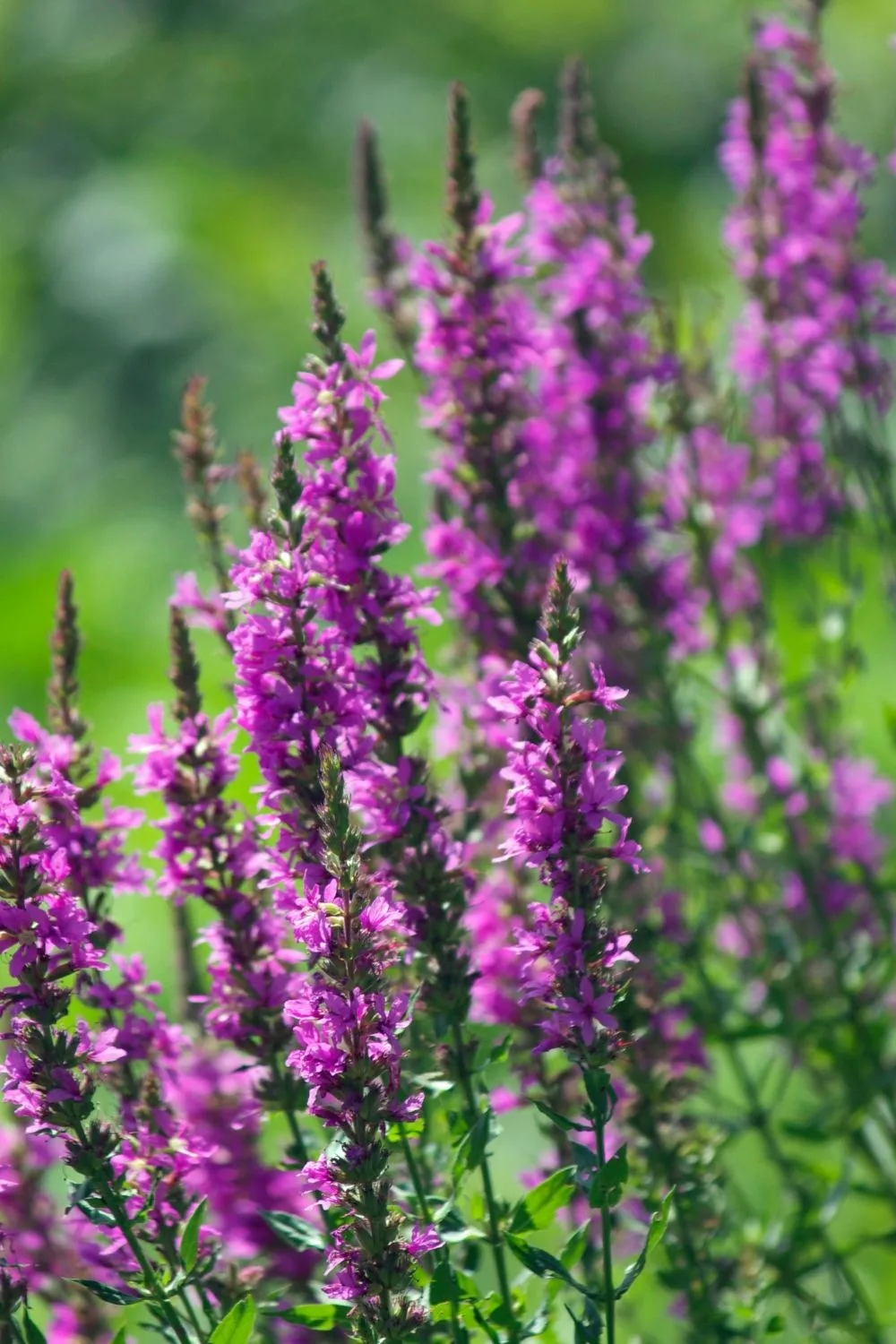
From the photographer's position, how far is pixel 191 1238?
316 centimetres

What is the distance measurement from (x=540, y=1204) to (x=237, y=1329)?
0.66m

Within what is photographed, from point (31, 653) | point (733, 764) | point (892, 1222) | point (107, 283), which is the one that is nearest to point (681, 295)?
point (733, 764)

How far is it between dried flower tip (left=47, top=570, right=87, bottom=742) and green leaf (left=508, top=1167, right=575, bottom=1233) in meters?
1.36

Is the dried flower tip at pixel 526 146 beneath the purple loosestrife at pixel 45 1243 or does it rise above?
above

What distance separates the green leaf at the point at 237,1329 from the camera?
3.03 metres

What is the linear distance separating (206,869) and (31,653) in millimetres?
7902

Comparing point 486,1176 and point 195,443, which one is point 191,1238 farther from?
point 195,443

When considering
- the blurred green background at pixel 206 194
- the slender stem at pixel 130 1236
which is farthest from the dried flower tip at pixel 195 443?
the blurred green background at pixel 206 194

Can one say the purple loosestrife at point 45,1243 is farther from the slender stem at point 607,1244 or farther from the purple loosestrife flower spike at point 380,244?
the purple loosestrife flower spike at point 380,244

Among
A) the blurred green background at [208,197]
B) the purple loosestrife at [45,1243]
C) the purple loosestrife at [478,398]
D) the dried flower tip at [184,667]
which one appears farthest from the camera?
the blurred green background at [208,197]

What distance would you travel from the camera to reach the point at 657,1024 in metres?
4.40

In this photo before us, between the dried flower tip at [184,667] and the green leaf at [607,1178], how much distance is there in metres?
1.20

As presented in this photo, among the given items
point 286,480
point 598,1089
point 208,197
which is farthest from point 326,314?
point 208,197

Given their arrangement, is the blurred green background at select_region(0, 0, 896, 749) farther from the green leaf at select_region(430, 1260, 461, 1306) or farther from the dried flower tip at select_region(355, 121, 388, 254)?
the green leaf at select_region(430, 1260, 461, 1306)
